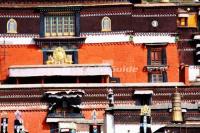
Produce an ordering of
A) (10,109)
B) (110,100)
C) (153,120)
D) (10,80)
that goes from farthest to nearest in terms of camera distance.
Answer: (10,80)
(10,109)
(110,100)
(153,120)

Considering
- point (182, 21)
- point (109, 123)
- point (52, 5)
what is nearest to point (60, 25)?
point (52, 5)

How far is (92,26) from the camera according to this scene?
191 ft

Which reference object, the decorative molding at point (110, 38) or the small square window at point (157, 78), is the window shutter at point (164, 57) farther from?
the decorative molding at point (110, 38)

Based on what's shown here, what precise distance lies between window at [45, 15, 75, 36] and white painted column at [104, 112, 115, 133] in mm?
15990

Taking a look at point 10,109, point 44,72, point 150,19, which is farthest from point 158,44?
point 10,109

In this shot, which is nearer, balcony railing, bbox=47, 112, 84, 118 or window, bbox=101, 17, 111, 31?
balcony railing, bbox=47, 112, 84, 118

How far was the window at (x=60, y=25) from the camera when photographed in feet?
191

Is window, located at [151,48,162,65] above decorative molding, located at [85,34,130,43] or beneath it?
beneath

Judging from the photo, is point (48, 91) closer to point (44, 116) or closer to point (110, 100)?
point (44, 116)

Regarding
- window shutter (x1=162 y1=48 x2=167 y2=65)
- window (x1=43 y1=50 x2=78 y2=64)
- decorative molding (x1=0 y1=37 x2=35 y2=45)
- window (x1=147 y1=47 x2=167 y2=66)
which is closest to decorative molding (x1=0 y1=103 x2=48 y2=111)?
window (x1=43 y1=50 x2=78 y2=64)

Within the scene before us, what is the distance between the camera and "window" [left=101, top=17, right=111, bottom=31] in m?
58.2

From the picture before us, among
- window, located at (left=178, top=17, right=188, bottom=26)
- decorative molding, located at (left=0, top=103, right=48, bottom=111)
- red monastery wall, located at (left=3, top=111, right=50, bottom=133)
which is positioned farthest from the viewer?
window, located at (left=178, top=17, right=188, bottom=26)

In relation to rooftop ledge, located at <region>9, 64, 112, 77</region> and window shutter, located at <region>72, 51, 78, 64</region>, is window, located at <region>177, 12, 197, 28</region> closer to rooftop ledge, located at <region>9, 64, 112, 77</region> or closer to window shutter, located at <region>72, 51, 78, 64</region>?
window shutter, located at <region>72, 51, 78, 64</region>

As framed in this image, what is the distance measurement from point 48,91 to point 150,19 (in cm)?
1096
